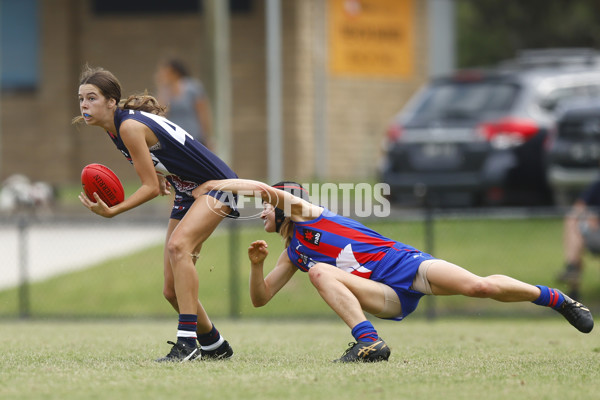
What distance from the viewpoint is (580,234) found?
1305cm

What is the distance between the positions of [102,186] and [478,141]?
8831mm

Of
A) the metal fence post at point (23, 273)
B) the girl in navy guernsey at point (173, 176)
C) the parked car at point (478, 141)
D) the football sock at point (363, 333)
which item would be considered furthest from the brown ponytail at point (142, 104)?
the parked car at point (478, 141)

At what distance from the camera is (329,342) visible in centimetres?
902

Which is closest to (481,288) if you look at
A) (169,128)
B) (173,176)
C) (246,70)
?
(173,176)

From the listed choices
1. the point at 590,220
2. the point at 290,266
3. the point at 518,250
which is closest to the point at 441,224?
the point at 518,250

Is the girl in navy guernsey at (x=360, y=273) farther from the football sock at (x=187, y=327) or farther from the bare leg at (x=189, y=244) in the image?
the football sock at (x=187, y=327)

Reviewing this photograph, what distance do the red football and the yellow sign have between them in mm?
15053

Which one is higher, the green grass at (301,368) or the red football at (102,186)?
the red football at (102,186)

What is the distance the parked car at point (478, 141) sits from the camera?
1487 centimetres

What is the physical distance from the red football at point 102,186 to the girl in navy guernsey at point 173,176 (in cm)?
7

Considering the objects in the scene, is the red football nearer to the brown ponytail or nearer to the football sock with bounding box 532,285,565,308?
the brown ponytail

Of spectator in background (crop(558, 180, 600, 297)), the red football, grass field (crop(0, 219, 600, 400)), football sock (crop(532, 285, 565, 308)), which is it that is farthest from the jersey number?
spectator in background (crop(558, 180, 600, 297))

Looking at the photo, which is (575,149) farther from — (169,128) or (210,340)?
(169,128)

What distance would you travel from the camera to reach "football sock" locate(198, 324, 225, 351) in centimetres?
725
